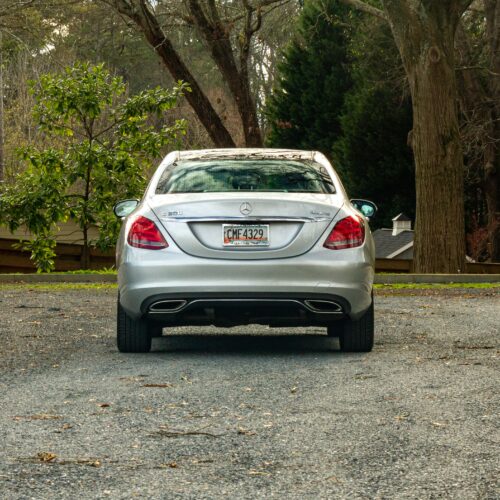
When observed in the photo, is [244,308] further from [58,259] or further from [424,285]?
[58,259]

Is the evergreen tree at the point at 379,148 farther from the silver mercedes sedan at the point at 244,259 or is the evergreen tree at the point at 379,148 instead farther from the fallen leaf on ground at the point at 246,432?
the fallen leaf on ground at the point at 246,432

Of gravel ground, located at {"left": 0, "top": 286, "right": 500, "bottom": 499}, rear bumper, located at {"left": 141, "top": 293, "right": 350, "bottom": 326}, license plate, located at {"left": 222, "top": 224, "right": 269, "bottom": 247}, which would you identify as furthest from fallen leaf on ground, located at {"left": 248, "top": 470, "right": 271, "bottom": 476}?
license plate, located at {"left": 222, "top": 224, "right": 269, "bottom": 247}

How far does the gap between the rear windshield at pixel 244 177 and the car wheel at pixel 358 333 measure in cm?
102

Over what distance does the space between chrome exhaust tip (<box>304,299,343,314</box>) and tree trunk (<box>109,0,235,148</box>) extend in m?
19.1

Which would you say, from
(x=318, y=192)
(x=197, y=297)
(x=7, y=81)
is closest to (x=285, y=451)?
(x=197, y=297)

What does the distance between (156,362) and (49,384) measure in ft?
4.17

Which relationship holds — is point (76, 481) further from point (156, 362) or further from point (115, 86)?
point (115, 86)

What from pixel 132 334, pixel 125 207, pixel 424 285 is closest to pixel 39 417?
pixel 132 334

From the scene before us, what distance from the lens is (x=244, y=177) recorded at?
32.0 feet

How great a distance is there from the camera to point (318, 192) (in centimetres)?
959

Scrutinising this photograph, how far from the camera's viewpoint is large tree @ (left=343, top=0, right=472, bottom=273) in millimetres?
23219

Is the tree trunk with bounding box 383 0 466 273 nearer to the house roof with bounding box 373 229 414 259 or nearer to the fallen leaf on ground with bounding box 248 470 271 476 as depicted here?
the house roof with bounding box 373 229 414 259

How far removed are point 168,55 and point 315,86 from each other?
47.7ft

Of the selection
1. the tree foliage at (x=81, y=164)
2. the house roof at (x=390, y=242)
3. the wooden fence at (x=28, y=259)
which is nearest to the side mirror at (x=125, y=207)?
the tree foliage at (x=81, y=164)
